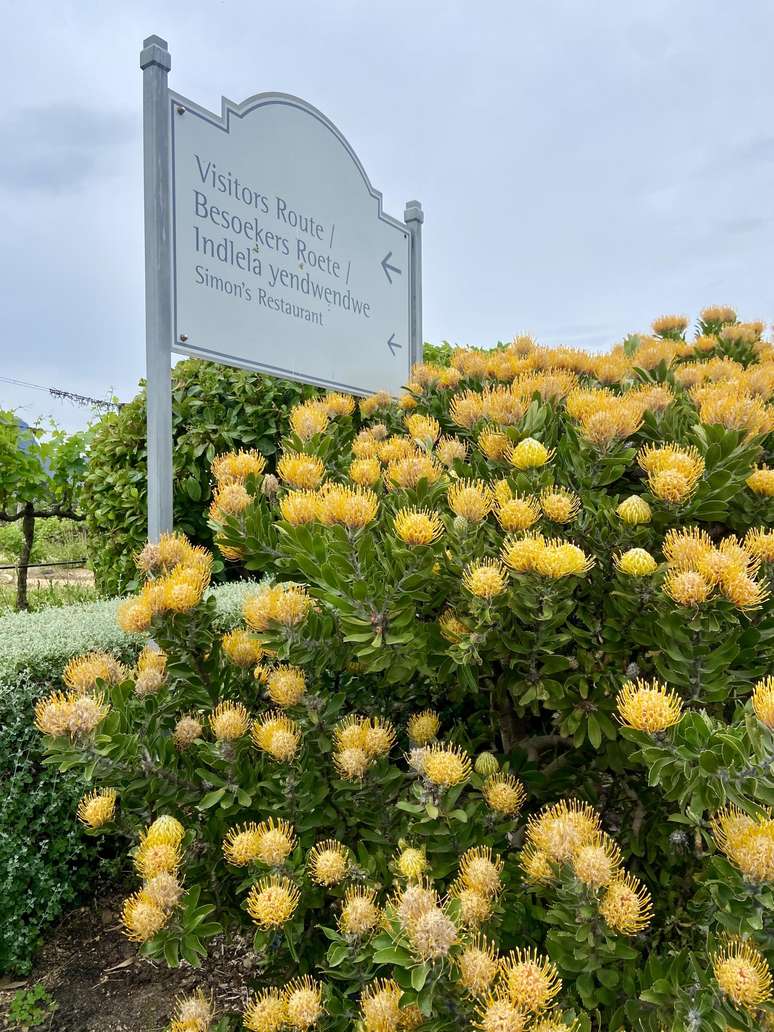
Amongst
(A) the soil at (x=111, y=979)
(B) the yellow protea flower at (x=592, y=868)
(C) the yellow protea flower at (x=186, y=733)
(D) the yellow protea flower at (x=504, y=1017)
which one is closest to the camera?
(D) the yellow protea flower at (x=504, y=1017)

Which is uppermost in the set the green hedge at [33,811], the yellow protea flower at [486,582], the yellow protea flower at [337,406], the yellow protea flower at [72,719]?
the yellow protea flower at [337,406]

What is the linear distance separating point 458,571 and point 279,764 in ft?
1.93

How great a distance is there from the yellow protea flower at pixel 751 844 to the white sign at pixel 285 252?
99.0 inches

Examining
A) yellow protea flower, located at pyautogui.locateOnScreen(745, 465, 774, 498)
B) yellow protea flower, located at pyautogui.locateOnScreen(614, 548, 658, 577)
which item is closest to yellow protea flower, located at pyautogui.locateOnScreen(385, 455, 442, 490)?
yellow protea flower, located at pyautogui.locateOnScreen(614, 548, 658, 577)

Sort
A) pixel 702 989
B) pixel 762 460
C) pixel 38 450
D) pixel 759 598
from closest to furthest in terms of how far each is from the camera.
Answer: pixel 702 989
pixel 759 598
pixel 762 460
pixel 38 450

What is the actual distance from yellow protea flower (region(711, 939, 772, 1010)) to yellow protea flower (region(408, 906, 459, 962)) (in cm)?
38

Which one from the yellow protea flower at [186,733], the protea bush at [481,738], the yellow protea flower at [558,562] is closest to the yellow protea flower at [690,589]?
the protea bush at [481,738]

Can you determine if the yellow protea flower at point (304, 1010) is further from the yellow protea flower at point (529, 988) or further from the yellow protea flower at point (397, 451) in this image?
the yellow protea flower at point (397, 451)

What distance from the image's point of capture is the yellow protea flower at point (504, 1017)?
0.95 meters

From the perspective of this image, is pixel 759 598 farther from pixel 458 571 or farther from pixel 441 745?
pixel 441 745

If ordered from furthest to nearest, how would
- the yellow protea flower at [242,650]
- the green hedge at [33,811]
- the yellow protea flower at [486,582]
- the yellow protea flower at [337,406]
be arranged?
the yellow protea flower at [337,406], the green hedge at [33,811], the yellow protea flower at [242,650], the yellow protea flower at [486,582]

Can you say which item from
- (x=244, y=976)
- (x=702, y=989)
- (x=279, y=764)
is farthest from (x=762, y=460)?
(x=244, y=976)

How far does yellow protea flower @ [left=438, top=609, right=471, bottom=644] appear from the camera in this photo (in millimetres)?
1444

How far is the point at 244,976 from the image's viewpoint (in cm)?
220
